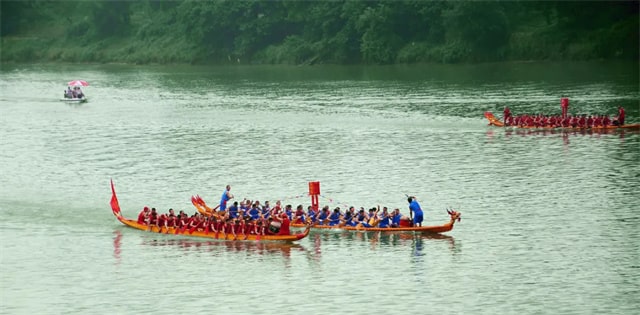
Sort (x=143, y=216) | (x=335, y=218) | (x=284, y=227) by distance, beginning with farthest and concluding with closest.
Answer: (x=143, y=216)
(x=335, y=218)
(x=284, y=227)

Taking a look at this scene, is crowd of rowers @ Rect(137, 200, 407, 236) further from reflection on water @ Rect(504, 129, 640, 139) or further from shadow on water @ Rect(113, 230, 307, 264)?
reflection on water @ Rect(504, 129, 640, 139)

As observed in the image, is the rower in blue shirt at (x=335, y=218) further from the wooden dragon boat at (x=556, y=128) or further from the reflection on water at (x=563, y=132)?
the wooden dragon boat at (x=556, y=128)

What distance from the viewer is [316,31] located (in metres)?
115

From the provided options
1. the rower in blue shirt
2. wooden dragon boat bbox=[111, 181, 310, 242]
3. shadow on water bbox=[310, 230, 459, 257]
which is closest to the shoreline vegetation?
the rower in blue shirt

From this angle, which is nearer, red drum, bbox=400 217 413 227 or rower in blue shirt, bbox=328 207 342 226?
red drum, bbox=400 217 413 227

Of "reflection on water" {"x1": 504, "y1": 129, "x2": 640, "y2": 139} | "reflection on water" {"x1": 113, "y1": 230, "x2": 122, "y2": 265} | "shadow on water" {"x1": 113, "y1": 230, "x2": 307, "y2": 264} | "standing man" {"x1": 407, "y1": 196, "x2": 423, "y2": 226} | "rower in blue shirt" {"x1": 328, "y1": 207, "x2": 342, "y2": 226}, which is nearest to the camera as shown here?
"shadow on water" {"x1": 113, "y1": 230, "x2": 307, "y2": 264}

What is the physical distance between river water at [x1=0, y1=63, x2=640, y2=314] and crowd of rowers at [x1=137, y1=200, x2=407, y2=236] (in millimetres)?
588

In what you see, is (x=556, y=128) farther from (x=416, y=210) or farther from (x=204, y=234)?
(x=204, y=234)

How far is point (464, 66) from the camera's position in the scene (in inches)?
4131

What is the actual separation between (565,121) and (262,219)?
2917cm

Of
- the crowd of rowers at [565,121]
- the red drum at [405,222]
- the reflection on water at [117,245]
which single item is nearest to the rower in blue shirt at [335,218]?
the red drum at [405,222]

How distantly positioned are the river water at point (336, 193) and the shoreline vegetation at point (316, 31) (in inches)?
341

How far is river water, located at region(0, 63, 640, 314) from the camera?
3378 cm

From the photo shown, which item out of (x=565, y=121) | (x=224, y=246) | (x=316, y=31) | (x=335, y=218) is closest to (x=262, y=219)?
(x=224, y=246)
